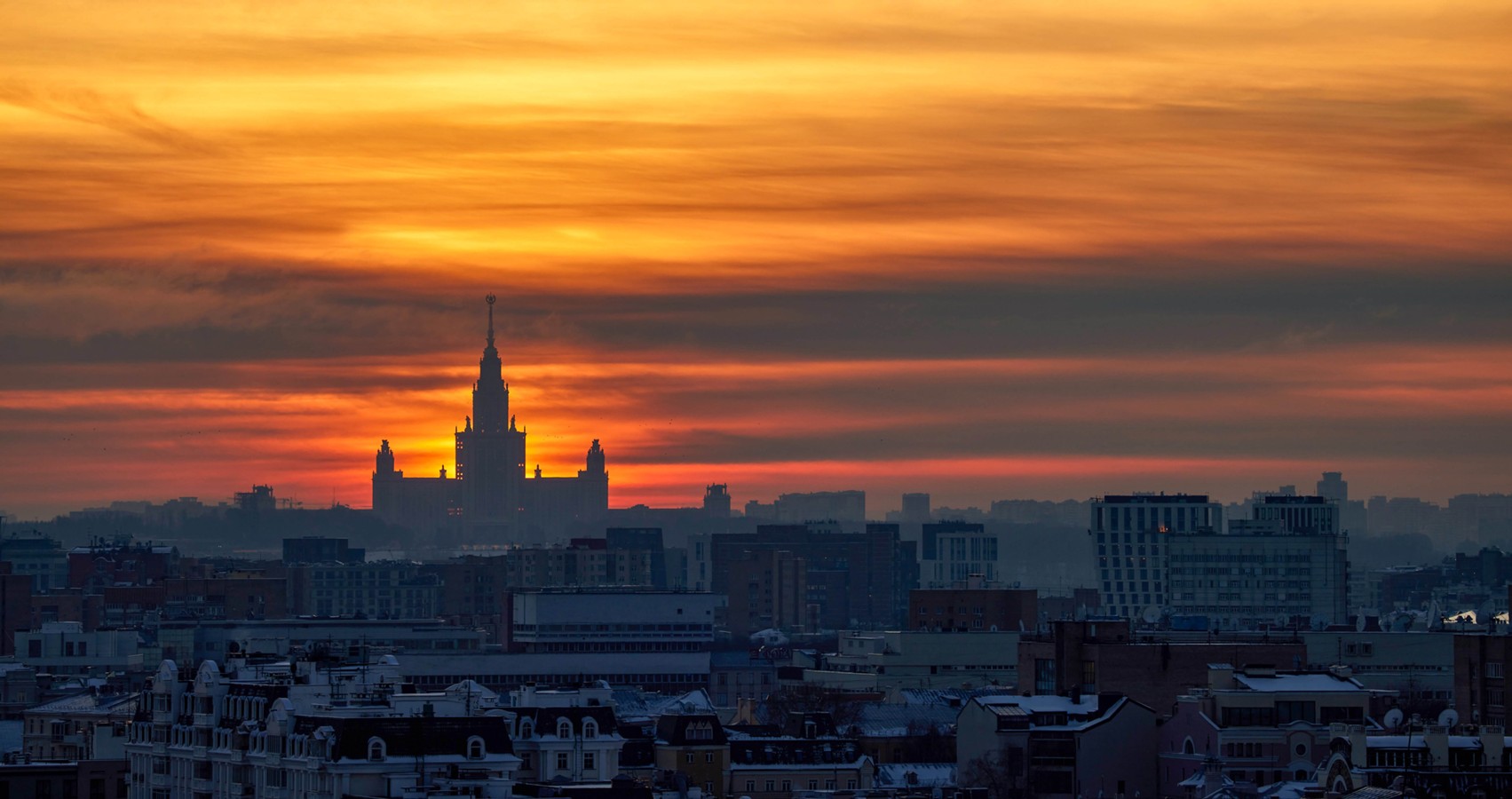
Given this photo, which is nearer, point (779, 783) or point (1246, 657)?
point (779, 783)

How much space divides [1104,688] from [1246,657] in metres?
6.81

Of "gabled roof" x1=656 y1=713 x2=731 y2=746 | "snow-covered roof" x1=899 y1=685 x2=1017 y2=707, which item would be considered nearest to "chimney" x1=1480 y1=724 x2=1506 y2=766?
"gabled roof" x1=656 y1=713 x2=731 y2=746

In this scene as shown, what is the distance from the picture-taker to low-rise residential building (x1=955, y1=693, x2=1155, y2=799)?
123 m

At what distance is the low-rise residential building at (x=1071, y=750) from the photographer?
405 ft

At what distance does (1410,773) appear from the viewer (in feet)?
309

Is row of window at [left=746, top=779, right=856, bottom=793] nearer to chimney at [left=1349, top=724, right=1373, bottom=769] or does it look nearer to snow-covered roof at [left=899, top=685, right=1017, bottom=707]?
chimney at [left=1349, top=724, right=1373, bottom=769]

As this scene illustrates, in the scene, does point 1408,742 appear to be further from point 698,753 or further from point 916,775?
point 916,775

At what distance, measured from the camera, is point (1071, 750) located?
124 m

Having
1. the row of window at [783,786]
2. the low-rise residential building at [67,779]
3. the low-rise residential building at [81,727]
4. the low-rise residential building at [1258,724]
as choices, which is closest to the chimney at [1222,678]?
the low-rise residential building at [1258,724]

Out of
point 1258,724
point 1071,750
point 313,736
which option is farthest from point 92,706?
point 1258,724

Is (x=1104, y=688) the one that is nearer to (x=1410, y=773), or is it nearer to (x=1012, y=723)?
(x=1012, y=723)

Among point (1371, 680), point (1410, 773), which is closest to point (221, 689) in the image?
point (1410, 773)

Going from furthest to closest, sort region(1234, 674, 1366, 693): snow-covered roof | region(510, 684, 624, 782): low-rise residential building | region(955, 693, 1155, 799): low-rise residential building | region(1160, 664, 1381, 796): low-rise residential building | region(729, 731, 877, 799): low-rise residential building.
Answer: region(729, 731, 877, 799): low-rise residential building, region(955, 693, 1155, 799): low-rise residential building, region(1234, 674, 1366, 693): snow-covered roof, region(1160, 664, 1381, 796): low-rise residential building, region(510, 684, 624, 782): low-rise residential building

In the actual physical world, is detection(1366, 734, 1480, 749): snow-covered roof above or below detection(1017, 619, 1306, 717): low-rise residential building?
below
